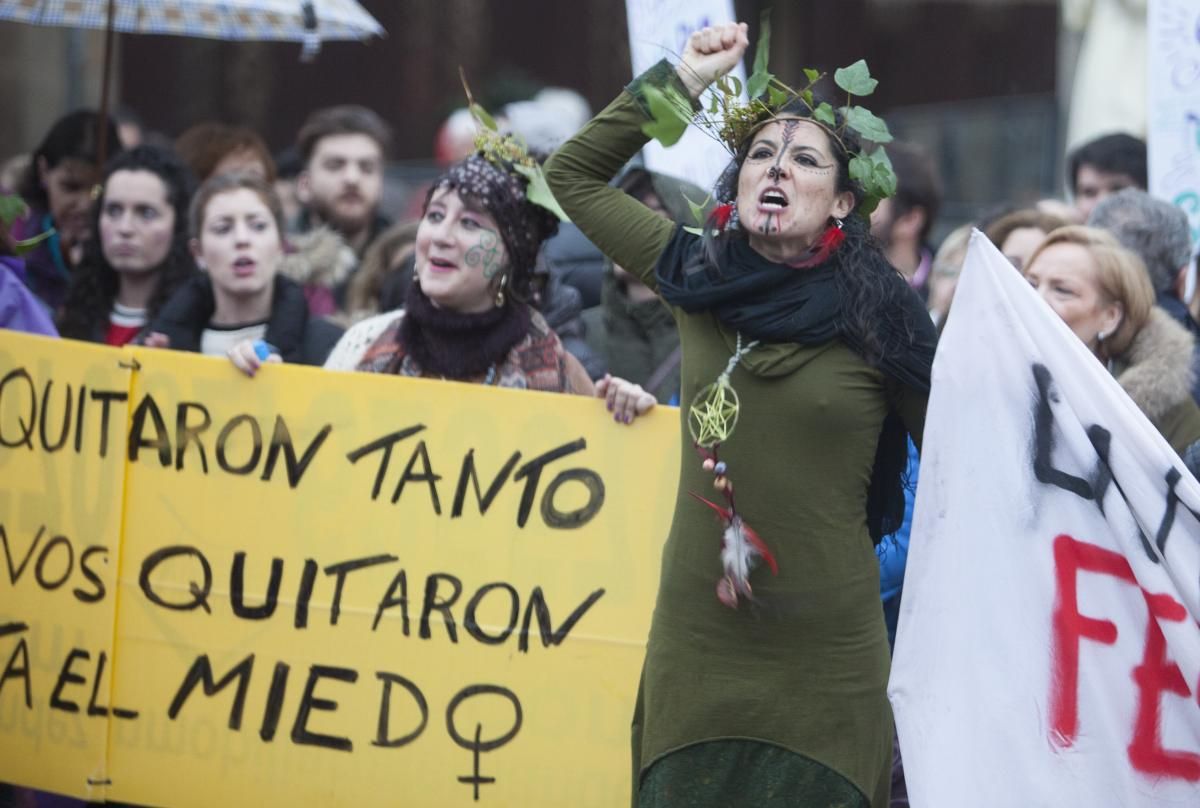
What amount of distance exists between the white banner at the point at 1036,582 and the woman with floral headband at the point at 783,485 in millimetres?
106

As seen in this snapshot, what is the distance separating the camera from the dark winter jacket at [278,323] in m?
5.36

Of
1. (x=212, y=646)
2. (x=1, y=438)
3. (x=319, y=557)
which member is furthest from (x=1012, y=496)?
(x=1, y=438)

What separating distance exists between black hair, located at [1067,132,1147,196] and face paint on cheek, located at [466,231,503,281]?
2.89 meters

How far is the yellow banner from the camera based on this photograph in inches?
178

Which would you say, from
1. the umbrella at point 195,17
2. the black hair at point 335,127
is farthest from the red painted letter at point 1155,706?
the black hair at point 335,127

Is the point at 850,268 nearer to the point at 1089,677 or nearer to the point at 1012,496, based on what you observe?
the point at 1012,496

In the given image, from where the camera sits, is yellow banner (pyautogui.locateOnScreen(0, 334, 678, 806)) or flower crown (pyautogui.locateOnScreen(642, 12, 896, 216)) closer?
flower crown (pyautogui.locateOnScreen(642, 12, 896, 216))

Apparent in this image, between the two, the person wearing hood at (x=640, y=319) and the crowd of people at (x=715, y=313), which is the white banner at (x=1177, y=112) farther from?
the person wearing hood at (x=640, y=319)

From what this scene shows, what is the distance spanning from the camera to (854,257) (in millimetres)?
3434

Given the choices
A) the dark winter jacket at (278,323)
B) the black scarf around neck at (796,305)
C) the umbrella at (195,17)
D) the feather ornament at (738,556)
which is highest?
the umbrella at (195,17)

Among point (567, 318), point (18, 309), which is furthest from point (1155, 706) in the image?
point (18, 309)

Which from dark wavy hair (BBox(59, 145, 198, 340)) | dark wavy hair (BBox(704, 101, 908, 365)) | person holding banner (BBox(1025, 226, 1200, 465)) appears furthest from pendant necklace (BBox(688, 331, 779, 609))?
dark wavy hair (BBox(59, 145, 198, 340))

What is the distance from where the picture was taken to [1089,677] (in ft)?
10.9

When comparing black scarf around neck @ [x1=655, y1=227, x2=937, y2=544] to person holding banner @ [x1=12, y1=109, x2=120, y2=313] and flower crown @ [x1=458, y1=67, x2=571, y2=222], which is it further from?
person holding banner @ [x1=12, y1=109, x2=120, y2=313]
